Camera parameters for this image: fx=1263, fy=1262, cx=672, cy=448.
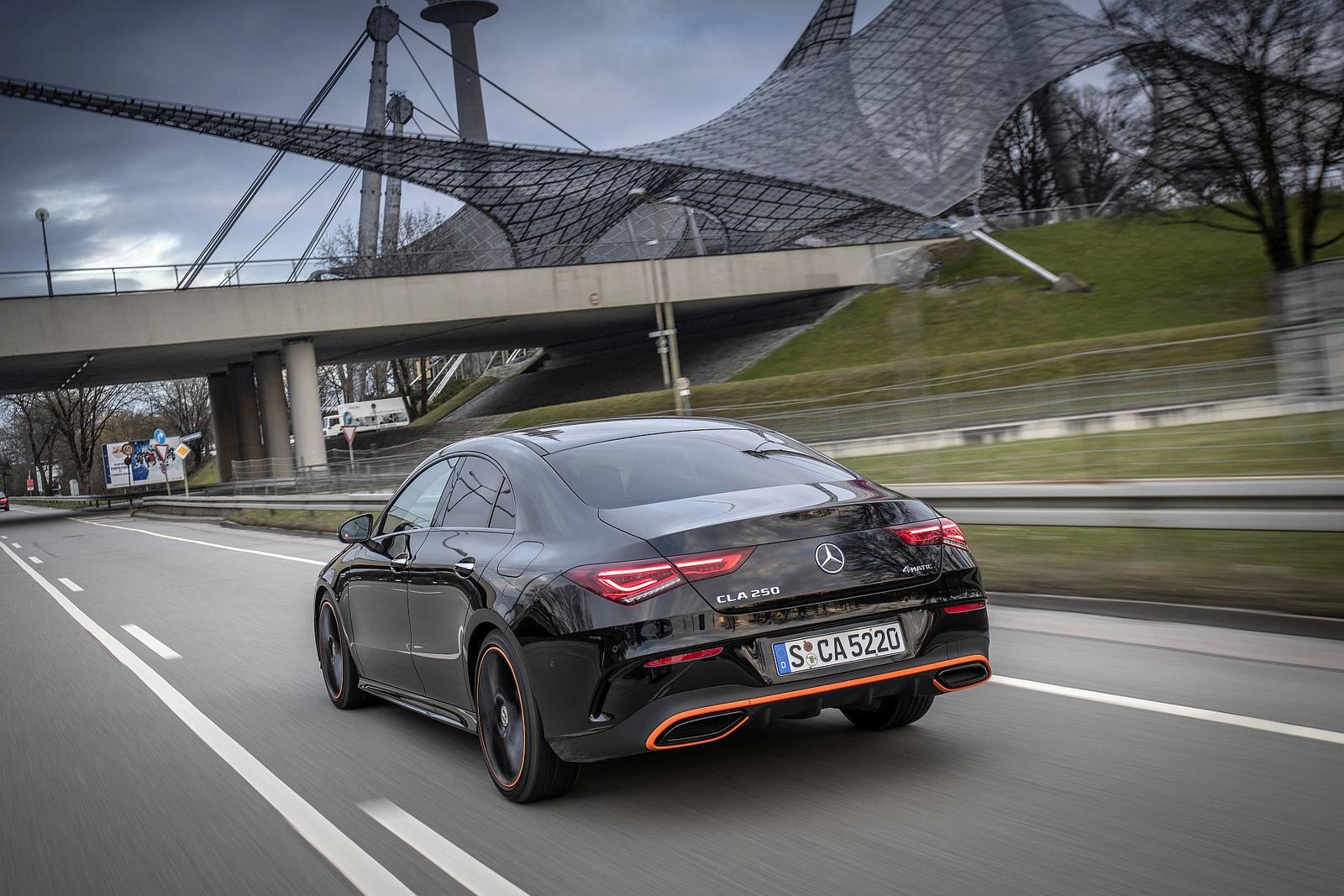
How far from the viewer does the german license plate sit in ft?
14.3

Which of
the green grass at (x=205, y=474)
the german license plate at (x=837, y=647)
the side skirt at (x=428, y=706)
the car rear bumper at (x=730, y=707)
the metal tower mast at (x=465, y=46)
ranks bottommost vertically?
the green grass at (x=205, y=474)

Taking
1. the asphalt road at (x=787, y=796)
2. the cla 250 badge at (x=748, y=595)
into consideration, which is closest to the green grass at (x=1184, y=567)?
the asphalt road at (x=787, y=796)

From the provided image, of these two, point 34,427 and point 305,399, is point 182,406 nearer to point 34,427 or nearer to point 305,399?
point 34,427

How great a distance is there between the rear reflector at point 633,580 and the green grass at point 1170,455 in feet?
17.5

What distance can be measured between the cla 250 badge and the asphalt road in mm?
766

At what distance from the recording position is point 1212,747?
15.6 ft

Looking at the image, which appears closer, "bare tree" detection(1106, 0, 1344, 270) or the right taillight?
the right taillight

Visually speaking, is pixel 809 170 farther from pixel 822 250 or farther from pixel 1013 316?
A: pixel 1013 316

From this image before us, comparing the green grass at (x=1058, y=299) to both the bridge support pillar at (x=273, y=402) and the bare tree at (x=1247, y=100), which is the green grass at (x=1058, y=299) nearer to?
the bare tree at (x=1247, y=100)

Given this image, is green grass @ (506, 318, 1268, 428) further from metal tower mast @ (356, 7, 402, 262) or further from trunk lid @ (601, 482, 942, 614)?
metal tower mast @ (356, 7, 402, 262)

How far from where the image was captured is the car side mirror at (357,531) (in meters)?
6.65

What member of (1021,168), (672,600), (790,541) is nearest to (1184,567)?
(790,541)

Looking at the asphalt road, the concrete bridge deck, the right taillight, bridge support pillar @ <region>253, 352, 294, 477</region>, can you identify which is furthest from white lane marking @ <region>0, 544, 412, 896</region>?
bridge support pillar @ <region>253, 352, 294, 477</region>

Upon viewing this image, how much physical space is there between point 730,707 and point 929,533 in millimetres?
1056
